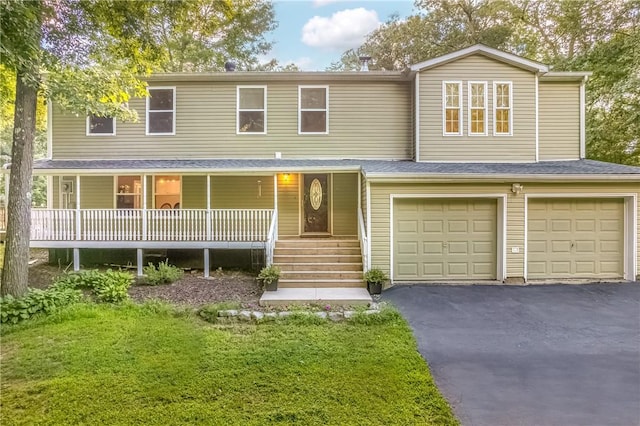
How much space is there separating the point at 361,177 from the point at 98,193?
814cm

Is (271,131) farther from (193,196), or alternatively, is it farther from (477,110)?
(477,110)

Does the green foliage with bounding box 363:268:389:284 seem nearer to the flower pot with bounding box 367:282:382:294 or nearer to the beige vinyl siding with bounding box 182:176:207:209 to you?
the flower pot with bounding box 367:282:382:294

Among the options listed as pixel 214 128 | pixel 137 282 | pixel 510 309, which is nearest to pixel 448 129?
pixel 510 309

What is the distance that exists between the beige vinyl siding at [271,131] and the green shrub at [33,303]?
17.1 feet

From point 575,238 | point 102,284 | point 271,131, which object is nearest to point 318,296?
point 102,284

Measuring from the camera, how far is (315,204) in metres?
10.7

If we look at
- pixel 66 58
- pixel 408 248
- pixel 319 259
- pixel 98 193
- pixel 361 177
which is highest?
pixel 66 58

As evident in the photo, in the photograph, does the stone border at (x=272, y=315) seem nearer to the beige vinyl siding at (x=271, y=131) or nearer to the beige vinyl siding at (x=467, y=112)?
the beige vinyl siding at (x=271, y=131)

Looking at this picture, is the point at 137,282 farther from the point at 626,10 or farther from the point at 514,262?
the point at 626,10

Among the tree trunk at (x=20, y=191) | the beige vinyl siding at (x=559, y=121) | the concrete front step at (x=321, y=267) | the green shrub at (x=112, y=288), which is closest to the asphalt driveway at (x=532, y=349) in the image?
the concrete front step at (x=321, y=267)

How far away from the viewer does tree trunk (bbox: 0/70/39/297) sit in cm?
630

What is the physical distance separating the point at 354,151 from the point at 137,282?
6.85 metres

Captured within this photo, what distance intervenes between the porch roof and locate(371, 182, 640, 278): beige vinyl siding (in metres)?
0.27

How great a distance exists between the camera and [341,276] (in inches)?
314
